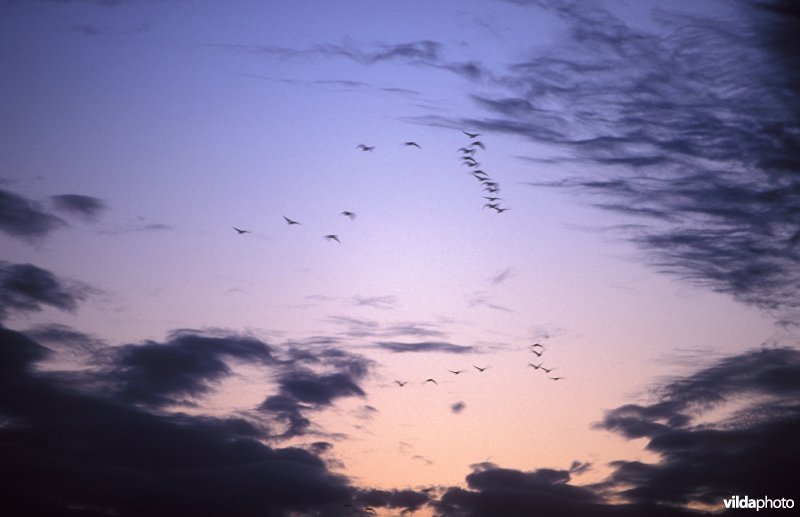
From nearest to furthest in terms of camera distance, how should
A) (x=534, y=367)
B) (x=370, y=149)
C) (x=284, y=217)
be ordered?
(x=370, y=149) → (x=284, y=217) → (x=534, y=367)

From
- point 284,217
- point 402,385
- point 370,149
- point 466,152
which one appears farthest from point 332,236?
point 402,385

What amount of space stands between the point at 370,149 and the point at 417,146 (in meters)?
5.63

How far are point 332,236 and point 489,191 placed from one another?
1921 centimetres

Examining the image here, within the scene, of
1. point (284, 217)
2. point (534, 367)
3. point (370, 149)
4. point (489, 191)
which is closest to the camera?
point (370, 149)

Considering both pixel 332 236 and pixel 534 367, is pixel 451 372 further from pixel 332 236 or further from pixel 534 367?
pixel 332 236

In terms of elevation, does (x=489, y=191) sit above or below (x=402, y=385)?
above

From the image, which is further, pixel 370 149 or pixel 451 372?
pixel 451 372

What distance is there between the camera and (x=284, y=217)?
78812mm

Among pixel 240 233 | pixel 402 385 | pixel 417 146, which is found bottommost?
pixel 402 385

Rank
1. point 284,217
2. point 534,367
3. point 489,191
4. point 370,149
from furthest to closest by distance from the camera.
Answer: point 534,367, point 489,191, point 284,217, point 370,149

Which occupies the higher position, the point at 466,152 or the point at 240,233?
the point at 466,152

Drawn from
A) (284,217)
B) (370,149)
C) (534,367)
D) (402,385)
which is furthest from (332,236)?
(534,367)

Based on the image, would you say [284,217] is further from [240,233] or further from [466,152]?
[466,152]

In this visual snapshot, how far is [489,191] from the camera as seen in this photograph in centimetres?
8400
